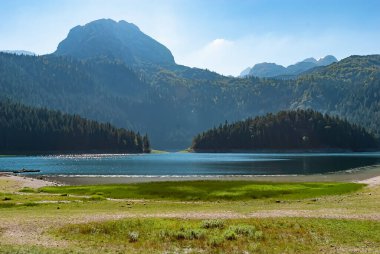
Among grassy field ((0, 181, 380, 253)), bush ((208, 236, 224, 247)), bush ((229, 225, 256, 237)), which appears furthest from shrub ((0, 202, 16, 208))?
bush ((208, 236, 224, 247))

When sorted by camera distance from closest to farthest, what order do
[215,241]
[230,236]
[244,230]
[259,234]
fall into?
[215,241] → [230,236] → [259,234] → [244,230]

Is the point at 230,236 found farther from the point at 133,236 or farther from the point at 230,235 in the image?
the point at 133,236

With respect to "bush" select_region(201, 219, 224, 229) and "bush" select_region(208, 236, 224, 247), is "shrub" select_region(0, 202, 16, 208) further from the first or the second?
"bush" select_region(208, 236, 224, 247)

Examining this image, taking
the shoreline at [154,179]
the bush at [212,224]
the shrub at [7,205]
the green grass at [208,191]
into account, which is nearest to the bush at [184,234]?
the bush at [212,224]

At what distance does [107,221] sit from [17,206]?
22760 millimetres

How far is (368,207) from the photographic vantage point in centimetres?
4906

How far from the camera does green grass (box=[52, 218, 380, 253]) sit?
3077 cm

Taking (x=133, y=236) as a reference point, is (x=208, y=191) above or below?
below

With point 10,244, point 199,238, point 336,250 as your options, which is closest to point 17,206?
point 10,244

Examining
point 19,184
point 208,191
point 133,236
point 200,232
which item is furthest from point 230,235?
point 19,184

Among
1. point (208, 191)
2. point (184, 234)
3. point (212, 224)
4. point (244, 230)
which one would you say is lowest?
point (208, 191)

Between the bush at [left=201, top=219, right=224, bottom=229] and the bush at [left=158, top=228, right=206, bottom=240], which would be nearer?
the bush at [left=158, top=228, right=206, bottom=240]

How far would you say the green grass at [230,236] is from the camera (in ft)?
101

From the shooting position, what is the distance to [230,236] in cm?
3325
